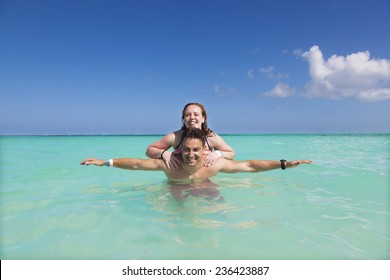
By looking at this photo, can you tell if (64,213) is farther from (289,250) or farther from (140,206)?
(289,250)

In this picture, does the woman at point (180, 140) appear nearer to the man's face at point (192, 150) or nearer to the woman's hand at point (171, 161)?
the woman's hand at point (171, 161)

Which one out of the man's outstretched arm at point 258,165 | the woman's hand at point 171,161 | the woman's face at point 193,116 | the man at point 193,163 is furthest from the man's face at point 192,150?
the woman's face at point 193,116

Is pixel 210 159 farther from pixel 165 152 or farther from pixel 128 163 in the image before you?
pixel 128 163

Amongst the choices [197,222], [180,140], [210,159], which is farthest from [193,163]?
[197,222]

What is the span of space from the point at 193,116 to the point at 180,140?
0.58m

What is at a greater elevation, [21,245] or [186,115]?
[186,115]

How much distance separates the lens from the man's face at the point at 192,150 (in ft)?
17.3

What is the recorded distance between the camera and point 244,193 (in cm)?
642

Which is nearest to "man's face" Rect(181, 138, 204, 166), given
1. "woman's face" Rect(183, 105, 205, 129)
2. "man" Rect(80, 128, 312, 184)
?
"man" Rect(80, 128, 312, 184)

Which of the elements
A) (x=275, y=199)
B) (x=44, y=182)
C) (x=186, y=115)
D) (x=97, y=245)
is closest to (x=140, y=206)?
(x=97, y=245)

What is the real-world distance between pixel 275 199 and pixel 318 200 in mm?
822

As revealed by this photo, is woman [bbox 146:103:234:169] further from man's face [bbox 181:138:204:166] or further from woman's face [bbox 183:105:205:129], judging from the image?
man's face [bbox 181:138:204:166]

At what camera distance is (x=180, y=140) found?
6352 mm

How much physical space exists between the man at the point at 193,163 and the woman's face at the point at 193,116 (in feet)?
2.58
